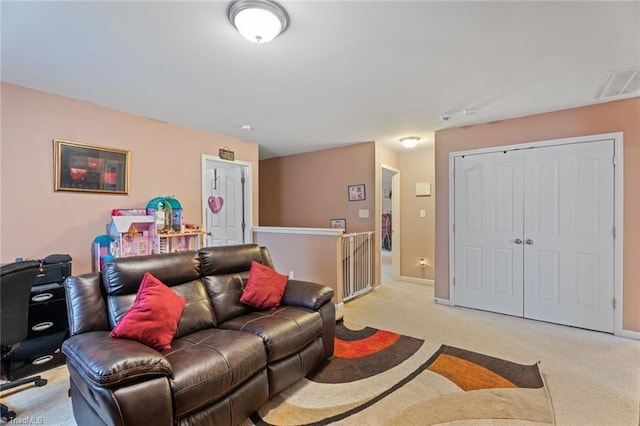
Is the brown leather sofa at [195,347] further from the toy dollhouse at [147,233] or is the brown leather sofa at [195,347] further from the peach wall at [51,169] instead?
the peach wall at [51,169]

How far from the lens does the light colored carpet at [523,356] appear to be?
1.93m

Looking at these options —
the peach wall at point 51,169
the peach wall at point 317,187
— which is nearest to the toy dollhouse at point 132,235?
the peach wall at point 51,169

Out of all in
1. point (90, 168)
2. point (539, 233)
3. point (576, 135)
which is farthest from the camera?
point (539, 233)

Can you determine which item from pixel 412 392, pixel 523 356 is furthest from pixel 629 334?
pixel 412 392

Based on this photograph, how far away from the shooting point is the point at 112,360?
4.54 ft

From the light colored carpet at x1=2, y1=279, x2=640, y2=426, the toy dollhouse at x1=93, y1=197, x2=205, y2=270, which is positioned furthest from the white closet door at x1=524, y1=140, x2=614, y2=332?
the toy dollhouse at x1=93, y1=197, x2=205, y2=270

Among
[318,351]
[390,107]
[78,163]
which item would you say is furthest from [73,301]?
[390,107]

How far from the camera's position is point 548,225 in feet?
11.4

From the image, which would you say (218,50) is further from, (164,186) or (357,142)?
(357,142)

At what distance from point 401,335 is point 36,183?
3745mm

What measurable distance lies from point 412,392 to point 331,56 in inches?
95.6

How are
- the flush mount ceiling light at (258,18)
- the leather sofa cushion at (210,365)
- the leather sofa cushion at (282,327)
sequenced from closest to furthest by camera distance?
the leather sofa cushion at (210,365)
the flush mount ceiling light at (258,18)
the leather sofa cushion at (282,327)

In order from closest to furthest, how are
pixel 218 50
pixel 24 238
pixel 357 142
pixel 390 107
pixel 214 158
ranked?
pixel 218 50, pixel 24 238, pixel 390 107, pixel 214 158, pixel 357 142

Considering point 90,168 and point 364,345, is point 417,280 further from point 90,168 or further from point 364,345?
point 90,168
